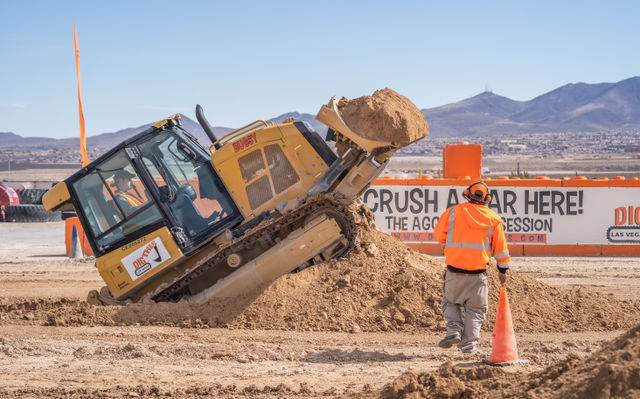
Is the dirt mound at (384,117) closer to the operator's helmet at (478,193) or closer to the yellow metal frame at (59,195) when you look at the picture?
the operator's helmet at (478,193)

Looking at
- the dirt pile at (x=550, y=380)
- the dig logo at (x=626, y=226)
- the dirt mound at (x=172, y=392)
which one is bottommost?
the dig logo at (x=626, y=226)

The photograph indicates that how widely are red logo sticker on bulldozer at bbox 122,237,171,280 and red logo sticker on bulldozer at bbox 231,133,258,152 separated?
1.47 metres

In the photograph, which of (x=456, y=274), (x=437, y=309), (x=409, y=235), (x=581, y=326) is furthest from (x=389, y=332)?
(x=409, y=235)

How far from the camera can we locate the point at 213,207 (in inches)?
352

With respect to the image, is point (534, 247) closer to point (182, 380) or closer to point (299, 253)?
point (299, 253)

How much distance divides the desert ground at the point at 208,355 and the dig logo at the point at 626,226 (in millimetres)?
6631

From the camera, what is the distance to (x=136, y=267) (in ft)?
29.0

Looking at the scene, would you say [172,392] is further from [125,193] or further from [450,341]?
[125,193]

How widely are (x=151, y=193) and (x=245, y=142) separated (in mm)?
1297

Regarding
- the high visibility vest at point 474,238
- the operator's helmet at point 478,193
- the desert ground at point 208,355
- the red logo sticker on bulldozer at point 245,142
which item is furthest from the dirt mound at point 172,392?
the red logo sticker on bulldozer at point 245,142

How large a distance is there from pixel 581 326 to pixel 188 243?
15.2 ft

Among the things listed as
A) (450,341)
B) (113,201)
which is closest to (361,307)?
(450,341)

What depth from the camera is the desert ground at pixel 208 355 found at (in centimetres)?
615

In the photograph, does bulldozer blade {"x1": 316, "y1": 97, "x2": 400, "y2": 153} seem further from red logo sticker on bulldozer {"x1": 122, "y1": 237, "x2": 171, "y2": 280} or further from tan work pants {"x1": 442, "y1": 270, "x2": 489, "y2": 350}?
red logo sticker on bulldozer {"x1": 122, "y1": 237, "x2": 171, "y2": 280}
